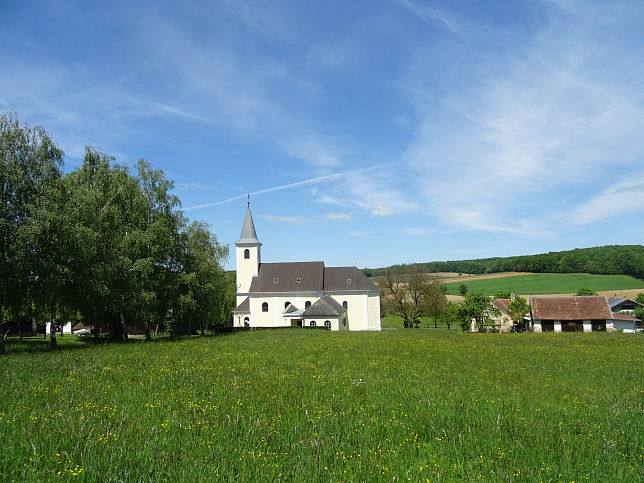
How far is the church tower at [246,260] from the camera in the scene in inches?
2429

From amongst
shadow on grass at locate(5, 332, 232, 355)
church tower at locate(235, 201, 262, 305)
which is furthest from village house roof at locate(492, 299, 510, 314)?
shadow on grass at locate(5, 332, 232, 355)

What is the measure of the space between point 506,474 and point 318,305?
160 ft

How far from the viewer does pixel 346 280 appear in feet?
198

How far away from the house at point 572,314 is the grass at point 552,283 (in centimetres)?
2973

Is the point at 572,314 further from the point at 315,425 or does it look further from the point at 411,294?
the point at 315,425

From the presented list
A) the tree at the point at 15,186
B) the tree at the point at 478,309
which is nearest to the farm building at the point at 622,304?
the tree at the point at 478,309

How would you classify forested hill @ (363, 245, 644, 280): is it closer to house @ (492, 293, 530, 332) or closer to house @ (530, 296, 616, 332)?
house @ (492, 293, 530, 332)

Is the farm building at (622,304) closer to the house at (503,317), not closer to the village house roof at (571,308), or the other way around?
the house at (503,317)

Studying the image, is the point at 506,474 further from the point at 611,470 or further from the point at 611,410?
the point at 611,410

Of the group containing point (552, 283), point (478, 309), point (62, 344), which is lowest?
point (62, 344)

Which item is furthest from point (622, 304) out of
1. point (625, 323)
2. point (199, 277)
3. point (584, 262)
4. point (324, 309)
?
point (199, 277)

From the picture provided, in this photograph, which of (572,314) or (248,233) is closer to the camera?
(572,314)

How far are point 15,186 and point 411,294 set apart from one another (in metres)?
54.1

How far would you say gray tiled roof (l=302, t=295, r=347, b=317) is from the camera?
5250 centimetres
